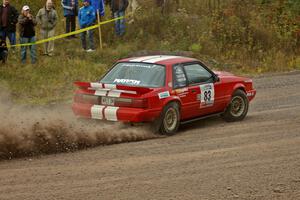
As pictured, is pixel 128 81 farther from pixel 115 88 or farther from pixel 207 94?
pixel 207 94

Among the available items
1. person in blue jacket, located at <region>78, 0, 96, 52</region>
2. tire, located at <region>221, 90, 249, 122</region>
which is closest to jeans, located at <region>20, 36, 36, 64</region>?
person in blue jacket, located at <region>78, 0, 96, 52</region>

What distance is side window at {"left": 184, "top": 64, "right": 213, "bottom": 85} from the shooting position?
13938 millimetres

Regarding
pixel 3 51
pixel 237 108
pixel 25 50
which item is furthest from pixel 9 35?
pixel 237 108

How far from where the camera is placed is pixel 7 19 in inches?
782

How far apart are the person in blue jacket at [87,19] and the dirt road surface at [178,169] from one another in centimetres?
871

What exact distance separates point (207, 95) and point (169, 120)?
124cm

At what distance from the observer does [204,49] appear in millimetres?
24594

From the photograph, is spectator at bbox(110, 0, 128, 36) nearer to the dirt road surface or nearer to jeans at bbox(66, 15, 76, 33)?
jeans at bbox(66, 15, 76, 33)

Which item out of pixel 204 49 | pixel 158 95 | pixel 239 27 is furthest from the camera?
pixel 239 27

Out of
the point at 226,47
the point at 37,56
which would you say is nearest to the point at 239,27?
the point at 226,47

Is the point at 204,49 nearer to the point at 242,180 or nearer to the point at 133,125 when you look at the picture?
the point at 133,125

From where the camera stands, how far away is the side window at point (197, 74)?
1394 centimetres

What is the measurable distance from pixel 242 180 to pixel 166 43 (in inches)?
567

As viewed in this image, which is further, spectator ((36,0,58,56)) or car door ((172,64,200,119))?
spectator ((36,0,58,56))
